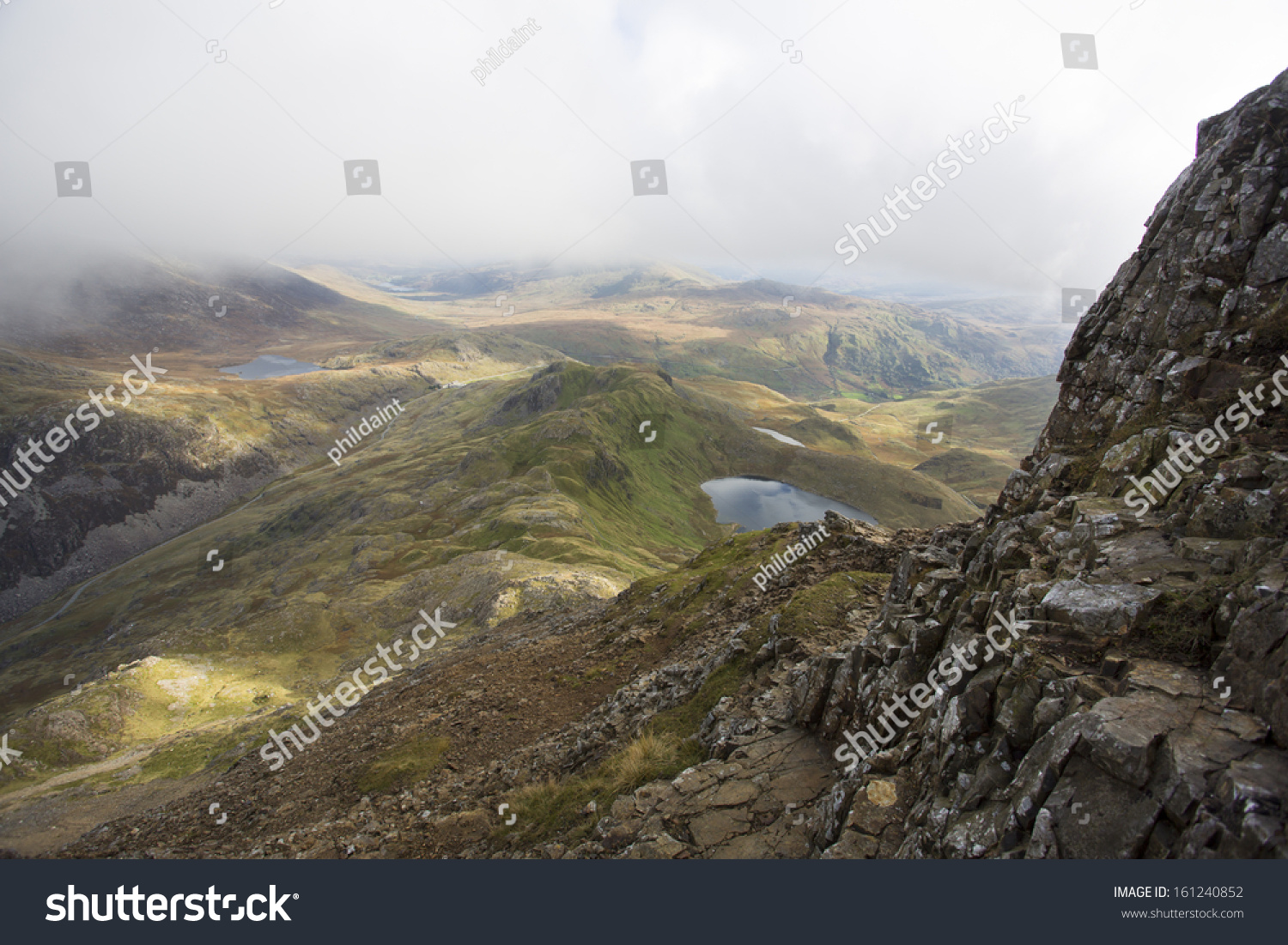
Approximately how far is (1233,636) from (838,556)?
22.3 m

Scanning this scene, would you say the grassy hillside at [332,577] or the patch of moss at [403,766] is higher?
the patch of moss at [403,766]

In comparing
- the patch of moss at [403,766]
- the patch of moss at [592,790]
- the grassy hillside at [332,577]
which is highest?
the patch of moss at [592,790]

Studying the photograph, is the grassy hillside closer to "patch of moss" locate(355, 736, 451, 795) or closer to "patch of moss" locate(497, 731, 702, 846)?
"patch of moss" locate(355, 736, 451, 795)

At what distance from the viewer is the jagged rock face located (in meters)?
9.24

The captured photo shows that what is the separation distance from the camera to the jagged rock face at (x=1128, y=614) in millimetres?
9242

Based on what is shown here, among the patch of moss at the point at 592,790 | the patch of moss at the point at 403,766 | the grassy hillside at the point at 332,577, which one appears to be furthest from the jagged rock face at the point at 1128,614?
the grassy hillside at the point at 332,577

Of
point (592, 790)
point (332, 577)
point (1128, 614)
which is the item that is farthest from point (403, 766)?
point (332, 577)

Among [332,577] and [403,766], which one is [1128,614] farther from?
[332,577]

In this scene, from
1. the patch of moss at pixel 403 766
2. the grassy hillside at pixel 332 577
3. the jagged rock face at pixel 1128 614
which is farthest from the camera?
the grassy hillside at pixel 332 577

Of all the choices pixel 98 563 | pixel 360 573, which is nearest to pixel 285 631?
pixel 360 573

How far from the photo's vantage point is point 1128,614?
11516mm

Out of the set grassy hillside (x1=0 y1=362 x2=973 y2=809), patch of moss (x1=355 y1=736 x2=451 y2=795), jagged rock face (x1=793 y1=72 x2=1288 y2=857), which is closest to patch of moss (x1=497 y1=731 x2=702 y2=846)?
jagged rock face (x1=793 y1=72 x2=1288 y2=857)

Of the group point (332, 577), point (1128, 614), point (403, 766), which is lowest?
point (332, 577)

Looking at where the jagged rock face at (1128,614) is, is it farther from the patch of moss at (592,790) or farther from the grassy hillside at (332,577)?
the grassy hillside at (332,577)
